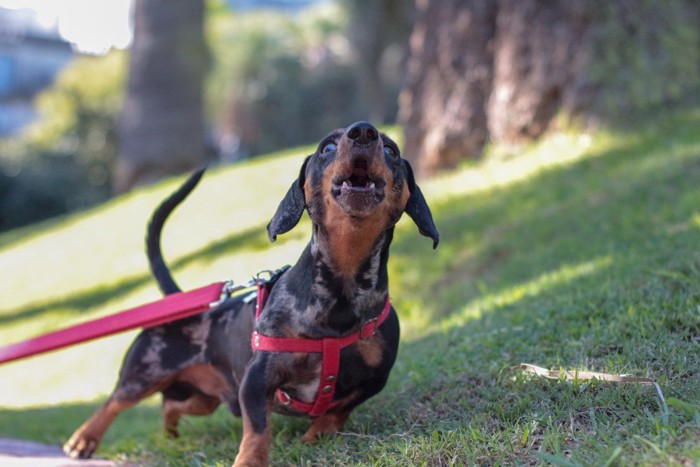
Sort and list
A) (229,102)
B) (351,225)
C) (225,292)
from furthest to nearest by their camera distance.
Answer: (229,102), (225,292), (351,225)

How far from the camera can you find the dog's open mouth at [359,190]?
3.33m

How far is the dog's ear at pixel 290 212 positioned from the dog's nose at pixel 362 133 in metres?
0.45

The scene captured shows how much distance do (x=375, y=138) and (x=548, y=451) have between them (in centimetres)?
132

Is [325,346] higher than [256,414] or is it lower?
higher

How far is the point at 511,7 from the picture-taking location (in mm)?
9695

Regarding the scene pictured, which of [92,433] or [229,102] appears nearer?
[92,433]

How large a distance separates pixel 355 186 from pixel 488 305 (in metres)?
2.64

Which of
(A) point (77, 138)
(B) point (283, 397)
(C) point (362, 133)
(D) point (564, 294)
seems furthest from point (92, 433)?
(A) point (77, 138)

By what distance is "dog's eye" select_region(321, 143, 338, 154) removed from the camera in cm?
351

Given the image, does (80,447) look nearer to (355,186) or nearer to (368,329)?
(368,329)

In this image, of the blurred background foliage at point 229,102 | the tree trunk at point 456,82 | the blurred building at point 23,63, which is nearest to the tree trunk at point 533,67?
the tree trunk at point 456,82

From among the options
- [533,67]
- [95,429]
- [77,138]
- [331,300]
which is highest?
[331,300]

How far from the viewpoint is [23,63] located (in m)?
45.8

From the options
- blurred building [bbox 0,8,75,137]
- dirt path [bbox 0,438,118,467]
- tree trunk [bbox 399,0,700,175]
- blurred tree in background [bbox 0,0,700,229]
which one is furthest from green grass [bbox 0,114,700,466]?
blurred building [bbox 0,8,75,137]
